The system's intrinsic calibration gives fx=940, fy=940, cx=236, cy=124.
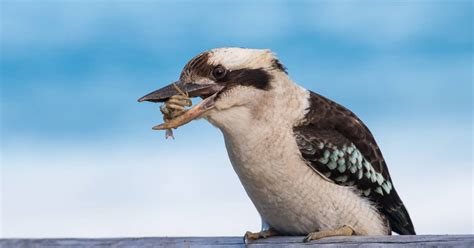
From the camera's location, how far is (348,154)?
5.43 metres

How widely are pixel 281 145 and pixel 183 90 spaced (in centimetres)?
63

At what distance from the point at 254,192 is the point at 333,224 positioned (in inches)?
19.5

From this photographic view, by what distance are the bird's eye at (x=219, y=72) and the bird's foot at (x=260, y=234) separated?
888 millimetres

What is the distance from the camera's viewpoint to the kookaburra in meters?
5.15

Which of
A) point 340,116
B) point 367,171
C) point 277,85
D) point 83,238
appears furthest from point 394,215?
point 83,238

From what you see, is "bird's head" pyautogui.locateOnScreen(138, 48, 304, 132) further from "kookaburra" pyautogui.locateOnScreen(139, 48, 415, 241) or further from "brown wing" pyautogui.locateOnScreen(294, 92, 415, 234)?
"brown wing" pyautogui.locateOnScreen(294, 92, 415, 234)

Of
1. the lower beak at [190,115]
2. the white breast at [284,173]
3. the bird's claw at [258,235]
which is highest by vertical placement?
the lower beak at [190,115]

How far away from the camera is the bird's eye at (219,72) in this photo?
514 cm

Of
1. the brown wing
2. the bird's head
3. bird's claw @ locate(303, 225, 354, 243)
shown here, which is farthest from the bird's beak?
bird's claw @ locate(303, 225, 354, 243)

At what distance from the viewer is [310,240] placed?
500 centimetres

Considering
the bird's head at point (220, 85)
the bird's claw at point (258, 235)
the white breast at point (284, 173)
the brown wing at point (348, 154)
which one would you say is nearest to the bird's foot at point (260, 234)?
the bird's claw at point (258, 235)

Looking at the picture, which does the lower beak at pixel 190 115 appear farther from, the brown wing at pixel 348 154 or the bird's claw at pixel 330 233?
the bird's claw at pixel 330 233

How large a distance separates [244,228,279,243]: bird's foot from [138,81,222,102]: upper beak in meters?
0.82

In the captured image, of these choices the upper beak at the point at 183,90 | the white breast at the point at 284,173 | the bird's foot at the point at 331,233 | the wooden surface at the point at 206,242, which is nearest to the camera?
the wooden surface at the point at 206,242
